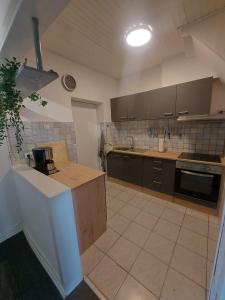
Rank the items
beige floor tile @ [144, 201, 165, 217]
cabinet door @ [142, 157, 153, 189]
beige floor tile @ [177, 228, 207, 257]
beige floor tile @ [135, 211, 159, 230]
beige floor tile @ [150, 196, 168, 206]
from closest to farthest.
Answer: beige floor tile @ [177, 228, 207, 257]
beige floor tile @ [135, 211, 159, 230]
beige floor tile @ [144, 201, 165, 217]
beige floor tile @ [150, 196, 168, 206]
cabinet door @ [142, 157, 153, 189]

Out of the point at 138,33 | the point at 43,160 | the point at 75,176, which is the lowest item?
the point at 75,176

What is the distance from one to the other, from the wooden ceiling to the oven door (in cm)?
191

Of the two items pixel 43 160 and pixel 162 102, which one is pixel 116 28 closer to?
pixel 162 102

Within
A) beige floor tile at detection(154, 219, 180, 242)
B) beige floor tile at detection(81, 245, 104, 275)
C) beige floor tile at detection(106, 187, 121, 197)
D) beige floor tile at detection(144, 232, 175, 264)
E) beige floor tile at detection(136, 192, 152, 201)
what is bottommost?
beige floor tile at detection(81, 245, 104, 275)

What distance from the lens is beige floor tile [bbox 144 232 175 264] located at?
53.0 inches

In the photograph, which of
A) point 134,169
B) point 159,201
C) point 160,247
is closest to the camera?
point 160,247

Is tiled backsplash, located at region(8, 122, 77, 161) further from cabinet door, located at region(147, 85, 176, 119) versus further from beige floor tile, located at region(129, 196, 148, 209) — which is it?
cabinet door, located at region(147, 85, 176, 119)

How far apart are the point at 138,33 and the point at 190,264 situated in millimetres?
2533

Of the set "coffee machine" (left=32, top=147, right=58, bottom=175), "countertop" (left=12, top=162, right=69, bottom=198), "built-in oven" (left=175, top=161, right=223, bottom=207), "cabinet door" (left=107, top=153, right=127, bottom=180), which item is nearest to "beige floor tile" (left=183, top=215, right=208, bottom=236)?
"built-in oven" (left=175, top=161, right=223, bottom=207)

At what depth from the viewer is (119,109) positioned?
2.92 m

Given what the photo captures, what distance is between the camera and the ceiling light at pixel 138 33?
145 cm

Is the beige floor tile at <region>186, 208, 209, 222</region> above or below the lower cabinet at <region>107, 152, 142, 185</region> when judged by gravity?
below

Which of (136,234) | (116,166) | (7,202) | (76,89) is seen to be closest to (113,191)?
(116,166)

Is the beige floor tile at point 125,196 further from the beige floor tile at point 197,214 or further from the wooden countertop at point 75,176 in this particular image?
the wooden countertop at point 75,176
